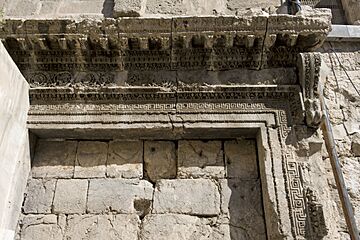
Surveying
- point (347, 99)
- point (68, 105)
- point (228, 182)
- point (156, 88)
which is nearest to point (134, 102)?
point (156, 88)

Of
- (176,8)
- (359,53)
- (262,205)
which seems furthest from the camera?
(359,53)

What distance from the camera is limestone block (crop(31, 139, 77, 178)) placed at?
12.6ft

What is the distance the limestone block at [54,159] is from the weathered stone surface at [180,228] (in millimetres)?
952

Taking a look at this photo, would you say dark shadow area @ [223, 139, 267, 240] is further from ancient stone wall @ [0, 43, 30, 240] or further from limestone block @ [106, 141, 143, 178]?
ancient stone wall @ [0, 43, 30, 240]

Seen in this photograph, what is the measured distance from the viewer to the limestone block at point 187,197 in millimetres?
3621

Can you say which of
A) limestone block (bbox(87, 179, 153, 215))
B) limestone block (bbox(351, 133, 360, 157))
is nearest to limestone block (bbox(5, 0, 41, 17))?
limestone block (bbox(87, 179, 153, 215))

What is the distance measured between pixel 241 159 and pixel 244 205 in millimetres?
471

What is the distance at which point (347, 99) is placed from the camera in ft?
14.9

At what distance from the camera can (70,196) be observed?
12.1ft

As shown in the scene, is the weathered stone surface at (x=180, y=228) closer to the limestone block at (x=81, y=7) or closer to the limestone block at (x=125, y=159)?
the limestone block at (x=125, y=159)

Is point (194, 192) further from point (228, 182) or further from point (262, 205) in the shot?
point (262, 205)

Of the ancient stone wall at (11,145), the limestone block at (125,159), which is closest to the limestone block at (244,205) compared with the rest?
the limestone block at (125,159)

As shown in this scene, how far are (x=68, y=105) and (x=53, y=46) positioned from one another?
638mm

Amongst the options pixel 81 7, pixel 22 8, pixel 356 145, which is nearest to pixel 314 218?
pixel 356 145
